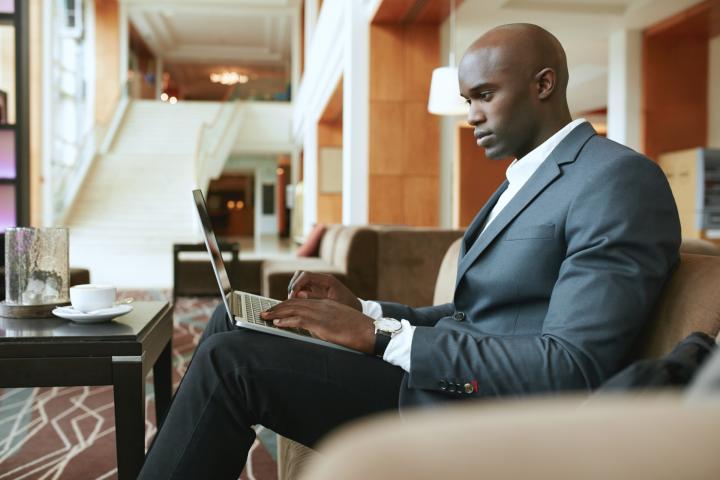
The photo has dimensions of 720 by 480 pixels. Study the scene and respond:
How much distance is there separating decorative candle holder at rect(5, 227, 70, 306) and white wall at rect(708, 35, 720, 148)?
7.77 meters

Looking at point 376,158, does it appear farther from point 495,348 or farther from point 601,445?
point 601,445

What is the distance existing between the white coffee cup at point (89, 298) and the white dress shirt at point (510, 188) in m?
0.78

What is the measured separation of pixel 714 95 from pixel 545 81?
7.57 m

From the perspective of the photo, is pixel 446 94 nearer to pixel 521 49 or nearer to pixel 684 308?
pixel 521 49

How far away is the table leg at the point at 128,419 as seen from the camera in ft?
5.31

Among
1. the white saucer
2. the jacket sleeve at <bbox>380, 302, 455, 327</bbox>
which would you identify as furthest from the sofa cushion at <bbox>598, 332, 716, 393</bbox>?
the white saucer

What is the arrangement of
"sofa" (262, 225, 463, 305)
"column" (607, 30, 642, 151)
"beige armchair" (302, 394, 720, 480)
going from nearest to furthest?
"beige armchair" (302, 394, 720, 480), "sofa" (262, 225, 463, 305), "column" (607, 30, 642, 151)

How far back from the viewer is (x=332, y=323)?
1262 mm

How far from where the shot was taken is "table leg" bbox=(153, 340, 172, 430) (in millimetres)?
2408

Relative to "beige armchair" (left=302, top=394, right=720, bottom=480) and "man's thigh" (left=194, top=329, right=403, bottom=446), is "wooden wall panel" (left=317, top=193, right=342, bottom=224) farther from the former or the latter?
"beige armchair" (left=302, top=394, right=720, bottom=480)

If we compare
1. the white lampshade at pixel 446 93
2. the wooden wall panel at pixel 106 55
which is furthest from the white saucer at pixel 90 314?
the wooden wall panel at pixel 106 55

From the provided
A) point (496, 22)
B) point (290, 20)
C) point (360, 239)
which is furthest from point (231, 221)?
point (360, 239)

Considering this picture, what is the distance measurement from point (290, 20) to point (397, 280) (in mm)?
15397

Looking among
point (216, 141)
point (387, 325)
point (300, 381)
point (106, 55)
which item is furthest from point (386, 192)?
point (106, 55)
